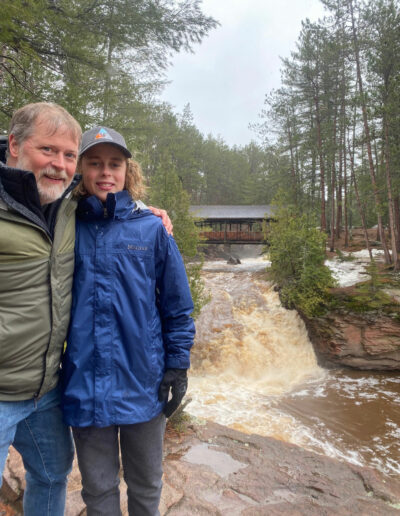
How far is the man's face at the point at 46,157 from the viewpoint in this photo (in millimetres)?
1555

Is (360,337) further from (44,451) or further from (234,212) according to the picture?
(234,212)

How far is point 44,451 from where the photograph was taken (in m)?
1.69

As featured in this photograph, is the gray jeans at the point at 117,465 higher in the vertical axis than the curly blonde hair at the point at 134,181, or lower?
lower

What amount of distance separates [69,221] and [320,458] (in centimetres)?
504

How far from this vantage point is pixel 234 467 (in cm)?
Answer: 411

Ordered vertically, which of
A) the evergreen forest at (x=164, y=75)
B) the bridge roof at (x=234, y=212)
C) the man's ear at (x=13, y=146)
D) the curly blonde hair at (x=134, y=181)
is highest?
the evergreen forest at (x=164, y=75)

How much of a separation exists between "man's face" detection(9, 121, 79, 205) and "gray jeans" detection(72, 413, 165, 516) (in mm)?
1199

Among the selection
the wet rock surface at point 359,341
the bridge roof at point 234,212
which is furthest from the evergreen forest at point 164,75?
the wet rock surface at point 359,341

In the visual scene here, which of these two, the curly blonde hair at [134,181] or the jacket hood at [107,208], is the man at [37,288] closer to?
the jacket hood at [107,208]

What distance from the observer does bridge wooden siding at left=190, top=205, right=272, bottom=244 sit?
23391mm

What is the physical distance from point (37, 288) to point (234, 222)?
25188mm

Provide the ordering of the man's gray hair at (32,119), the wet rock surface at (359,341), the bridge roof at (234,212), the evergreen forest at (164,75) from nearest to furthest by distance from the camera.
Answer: the man's gray hair at (32,119) → the evergreen forest at (164,75) → the wet rock surface at (359,341) → the bridge roof at (234,212)

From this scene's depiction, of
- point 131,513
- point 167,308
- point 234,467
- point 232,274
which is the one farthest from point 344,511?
point 232,274

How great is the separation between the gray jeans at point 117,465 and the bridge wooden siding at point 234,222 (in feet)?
66.7
